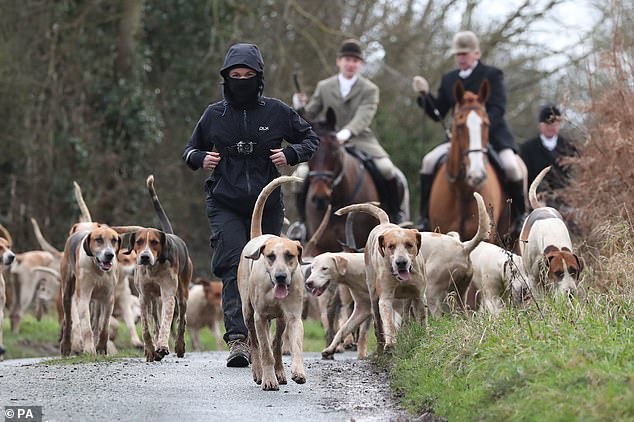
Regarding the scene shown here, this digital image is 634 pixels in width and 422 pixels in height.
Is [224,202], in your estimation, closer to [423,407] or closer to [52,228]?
[423,407]

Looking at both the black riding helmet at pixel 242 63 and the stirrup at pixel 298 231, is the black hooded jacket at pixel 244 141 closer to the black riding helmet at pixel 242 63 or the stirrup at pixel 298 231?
the black riding helmet at pixel 242 63

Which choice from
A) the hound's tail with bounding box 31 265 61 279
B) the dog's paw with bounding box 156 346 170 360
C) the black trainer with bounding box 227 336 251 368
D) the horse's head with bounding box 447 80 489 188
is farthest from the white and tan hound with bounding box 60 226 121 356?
the hound's tail with bounding box 31 265 61 279

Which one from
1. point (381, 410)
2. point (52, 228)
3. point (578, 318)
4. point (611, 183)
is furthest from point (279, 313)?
point (52, 228)

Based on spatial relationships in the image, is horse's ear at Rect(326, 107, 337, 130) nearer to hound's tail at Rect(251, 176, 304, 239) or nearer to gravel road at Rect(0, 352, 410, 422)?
gravel road at Rect(0, 352, 410, 422)

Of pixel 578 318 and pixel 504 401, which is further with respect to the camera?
pixel 578 318

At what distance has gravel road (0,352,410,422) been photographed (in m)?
7.11

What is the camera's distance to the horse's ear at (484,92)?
44.0ft

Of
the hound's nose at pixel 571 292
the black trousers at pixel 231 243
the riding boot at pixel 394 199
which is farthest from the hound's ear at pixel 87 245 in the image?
the riding boot at pixel 394 199

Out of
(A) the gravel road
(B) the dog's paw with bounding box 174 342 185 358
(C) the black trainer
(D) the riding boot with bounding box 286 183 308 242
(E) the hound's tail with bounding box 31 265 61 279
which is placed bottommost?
(A) the gravel road

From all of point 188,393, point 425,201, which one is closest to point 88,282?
point 188,393

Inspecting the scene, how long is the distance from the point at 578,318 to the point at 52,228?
16.0 metres

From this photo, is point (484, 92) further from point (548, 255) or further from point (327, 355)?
point (548, 255)

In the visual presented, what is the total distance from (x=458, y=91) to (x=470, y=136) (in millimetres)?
496

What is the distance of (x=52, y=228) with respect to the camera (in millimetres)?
22469
